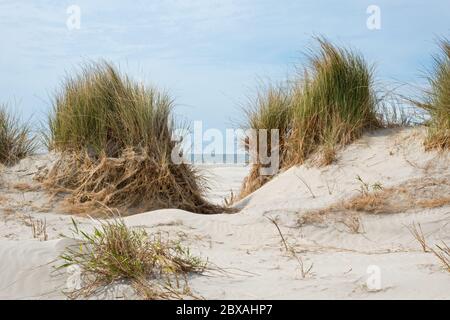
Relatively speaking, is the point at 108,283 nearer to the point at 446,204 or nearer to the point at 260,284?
the point at 260,284

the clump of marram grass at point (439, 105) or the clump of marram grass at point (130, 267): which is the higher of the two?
the clump of marram grass at point (439, 105)

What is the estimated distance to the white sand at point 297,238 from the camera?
3340 millimetres

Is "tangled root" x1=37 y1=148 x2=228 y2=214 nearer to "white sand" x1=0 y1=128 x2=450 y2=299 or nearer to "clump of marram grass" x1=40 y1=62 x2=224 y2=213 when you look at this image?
"clump of marram grass" x1=40 y1=62 x2=224 y2=213

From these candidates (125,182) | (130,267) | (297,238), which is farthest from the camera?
(125,182)

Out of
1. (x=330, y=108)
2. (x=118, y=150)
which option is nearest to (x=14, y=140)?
(x=118, y=150)

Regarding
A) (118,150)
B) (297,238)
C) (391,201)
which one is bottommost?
(297,238)

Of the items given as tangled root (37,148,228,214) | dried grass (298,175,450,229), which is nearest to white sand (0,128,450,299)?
dried grass (298,175,450,229)

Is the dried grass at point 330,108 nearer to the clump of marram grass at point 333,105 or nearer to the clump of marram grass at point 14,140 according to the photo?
the clump of marram grass at point 333,105

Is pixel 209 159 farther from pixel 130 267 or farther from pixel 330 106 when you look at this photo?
pixel 130 267

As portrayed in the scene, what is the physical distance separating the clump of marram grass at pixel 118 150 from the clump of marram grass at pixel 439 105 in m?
2.56

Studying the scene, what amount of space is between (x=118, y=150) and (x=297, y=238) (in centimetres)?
262

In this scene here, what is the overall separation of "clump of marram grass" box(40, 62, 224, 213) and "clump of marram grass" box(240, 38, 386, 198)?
52.8 inches

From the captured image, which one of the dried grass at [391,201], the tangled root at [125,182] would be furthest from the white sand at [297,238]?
the tangled root at [125,182]

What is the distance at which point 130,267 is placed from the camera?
3.35m
